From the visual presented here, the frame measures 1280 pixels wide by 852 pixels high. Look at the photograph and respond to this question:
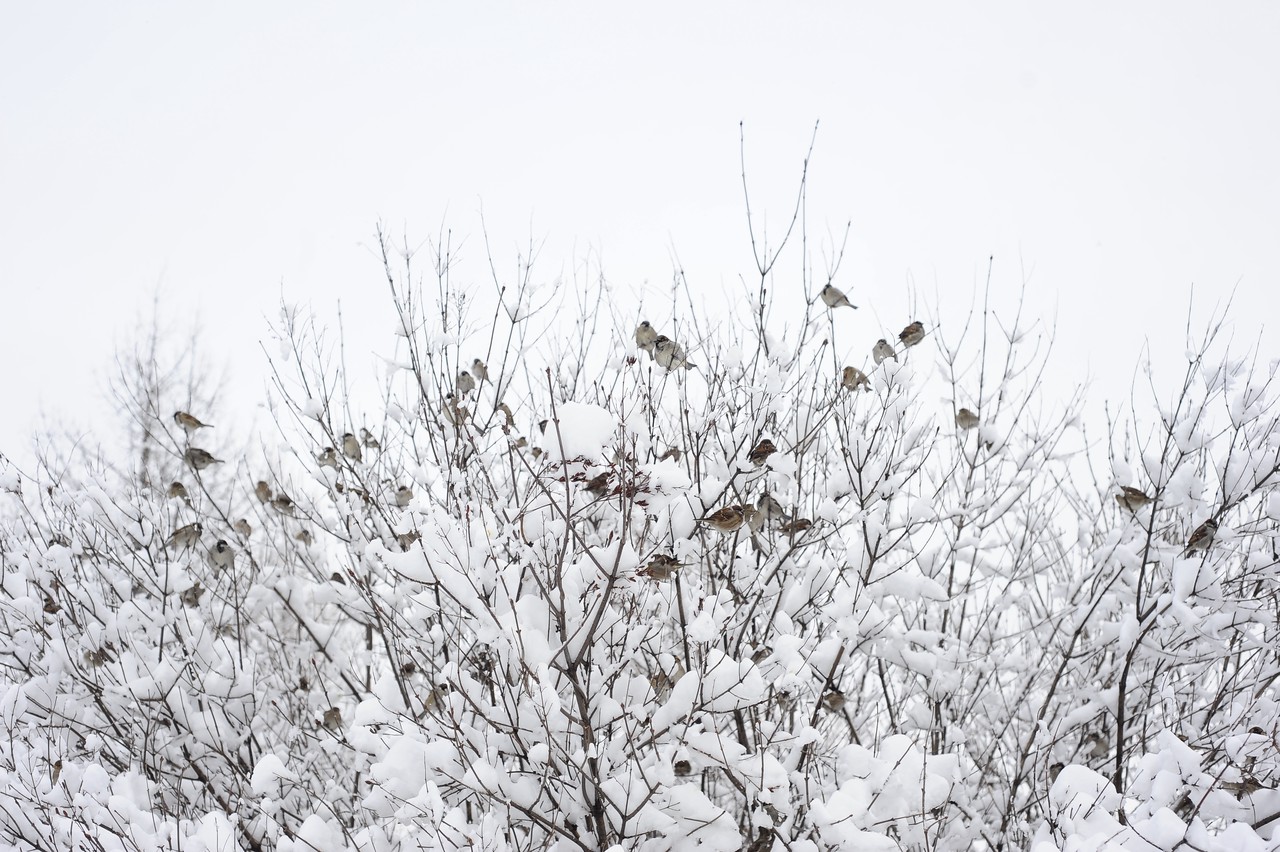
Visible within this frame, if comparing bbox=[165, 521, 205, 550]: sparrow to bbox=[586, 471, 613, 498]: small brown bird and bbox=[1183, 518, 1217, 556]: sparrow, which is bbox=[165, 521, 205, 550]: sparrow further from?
bbox=[1183, 518, 1217, 556]: sparrow

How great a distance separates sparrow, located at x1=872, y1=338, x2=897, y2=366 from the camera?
3305mm

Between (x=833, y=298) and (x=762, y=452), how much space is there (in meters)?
1.01

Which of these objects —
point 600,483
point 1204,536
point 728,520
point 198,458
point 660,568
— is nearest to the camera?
point 600,483

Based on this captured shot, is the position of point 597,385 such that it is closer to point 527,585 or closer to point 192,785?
point 527,585

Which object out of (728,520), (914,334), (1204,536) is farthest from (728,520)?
(1204,536)

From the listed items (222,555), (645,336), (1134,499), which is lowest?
(222,555)

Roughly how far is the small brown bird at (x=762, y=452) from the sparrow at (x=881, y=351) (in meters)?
0.87

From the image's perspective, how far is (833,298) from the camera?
11.0 ft

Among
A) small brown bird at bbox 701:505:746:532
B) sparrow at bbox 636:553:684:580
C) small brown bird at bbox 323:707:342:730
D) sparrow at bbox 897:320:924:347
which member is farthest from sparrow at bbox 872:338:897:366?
small brown bird at bbox 323:707:342:730

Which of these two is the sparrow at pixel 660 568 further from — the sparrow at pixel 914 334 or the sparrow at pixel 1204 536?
the sparrow at pixel 1204 536

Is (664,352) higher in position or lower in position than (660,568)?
higher

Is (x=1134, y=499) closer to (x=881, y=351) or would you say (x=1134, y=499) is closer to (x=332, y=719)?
(x=881, y=351)

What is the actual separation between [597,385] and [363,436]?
1.36m

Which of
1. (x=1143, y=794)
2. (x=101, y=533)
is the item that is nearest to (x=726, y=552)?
(x=1143, y=794)
